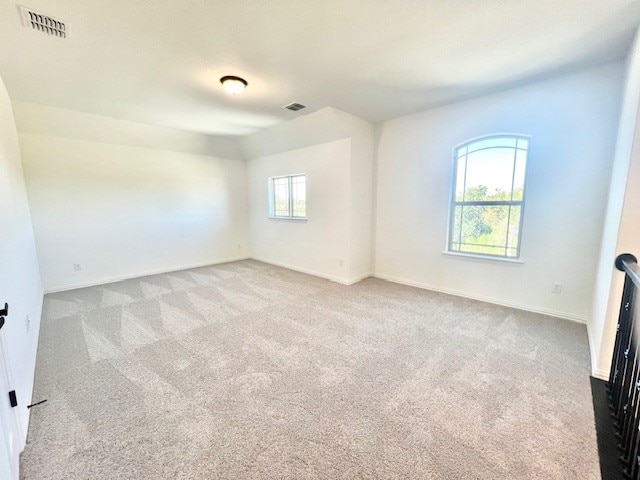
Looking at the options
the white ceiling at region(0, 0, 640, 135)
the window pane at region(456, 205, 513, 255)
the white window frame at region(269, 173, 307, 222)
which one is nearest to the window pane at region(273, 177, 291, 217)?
the white window frame at region(269, 173, 307, 222)

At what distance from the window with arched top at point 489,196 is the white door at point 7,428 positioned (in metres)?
4.24

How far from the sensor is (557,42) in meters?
2.19

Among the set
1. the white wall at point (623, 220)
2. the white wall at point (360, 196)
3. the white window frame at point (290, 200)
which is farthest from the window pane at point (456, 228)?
the white window frame at point (290, 200)

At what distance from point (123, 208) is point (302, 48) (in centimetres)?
419

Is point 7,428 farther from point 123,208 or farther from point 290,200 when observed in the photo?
point 290,200

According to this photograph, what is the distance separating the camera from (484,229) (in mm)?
3541

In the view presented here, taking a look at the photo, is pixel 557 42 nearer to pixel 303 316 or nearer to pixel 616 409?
pixel 616 409

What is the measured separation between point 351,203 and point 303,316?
200cm

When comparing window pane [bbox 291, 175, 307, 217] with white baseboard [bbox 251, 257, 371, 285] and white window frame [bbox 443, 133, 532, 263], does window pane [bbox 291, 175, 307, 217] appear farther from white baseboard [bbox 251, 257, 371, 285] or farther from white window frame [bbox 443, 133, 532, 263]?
white window frame [bbox 443, 133, 532, 263]

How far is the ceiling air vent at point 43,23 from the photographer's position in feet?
5.89

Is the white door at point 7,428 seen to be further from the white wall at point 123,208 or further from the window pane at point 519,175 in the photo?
the window pane at point 519,175

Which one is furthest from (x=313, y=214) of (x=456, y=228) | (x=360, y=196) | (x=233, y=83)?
(x=233, y=83)

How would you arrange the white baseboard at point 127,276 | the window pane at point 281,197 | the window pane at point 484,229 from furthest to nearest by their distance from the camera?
the window pane at point 281,197 → the white baseboard at point 127,276 → the window pane at point 484,229

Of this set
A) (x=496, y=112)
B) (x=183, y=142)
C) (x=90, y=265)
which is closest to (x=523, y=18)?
(x=496, y=112)
